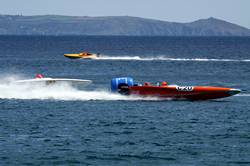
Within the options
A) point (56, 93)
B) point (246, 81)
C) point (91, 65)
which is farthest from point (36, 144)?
point (91, 65)

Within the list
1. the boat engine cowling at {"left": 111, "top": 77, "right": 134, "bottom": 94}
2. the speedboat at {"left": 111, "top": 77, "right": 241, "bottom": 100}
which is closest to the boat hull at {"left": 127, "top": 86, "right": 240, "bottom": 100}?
the speedboat at {"left": 111, "top": 77, "right": 241, "bottom": 100}

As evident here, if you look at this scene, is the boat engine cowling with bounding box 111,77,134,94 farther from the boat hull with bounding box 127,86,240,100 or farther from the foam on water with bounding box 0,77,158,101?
the foam on water with bounding box 0,77,158,101

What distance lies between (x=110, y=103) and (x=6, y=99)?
25.4 ft

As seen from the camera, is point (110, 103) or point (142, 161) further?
point (110, 103)

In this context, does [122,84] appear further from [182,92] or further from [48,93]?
[48,93]

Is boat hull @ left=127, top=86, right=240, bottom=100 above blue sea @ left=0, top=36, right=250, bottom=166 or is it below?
above

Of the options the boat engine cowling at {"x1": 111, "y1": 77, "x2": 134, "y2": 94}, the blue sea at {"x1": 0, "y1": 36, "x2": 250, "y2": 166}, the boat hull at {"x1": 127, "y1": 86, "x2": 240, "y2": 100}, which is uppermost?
the boat engine cowling at {"x1": 111, "y1": 77, "x2": 134, "y2": 94}

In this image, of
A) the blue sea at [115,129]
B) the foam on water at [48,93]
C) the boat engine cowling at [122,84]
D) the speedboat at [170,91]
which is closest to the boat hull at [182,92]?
the speedboat at [170,91]


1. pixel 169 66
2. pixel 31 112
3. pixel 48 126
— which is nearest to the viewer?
pixel 48 126

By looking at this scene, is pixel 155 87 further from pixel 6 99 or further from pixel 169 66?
pixel 169 66

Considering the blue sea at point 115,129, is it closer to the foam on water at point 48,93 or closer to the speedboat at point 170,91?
the foam on water at point 48,93

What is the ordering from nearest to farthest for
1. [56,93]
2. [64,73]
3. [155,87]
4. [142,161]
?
1. [142,161]
2. [155,87]
3. [56,93]
4. [64,73]

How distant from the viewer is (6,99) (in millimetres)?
54094

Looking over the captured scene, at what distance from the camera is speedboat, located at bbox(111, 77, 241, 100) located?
51.2 m
